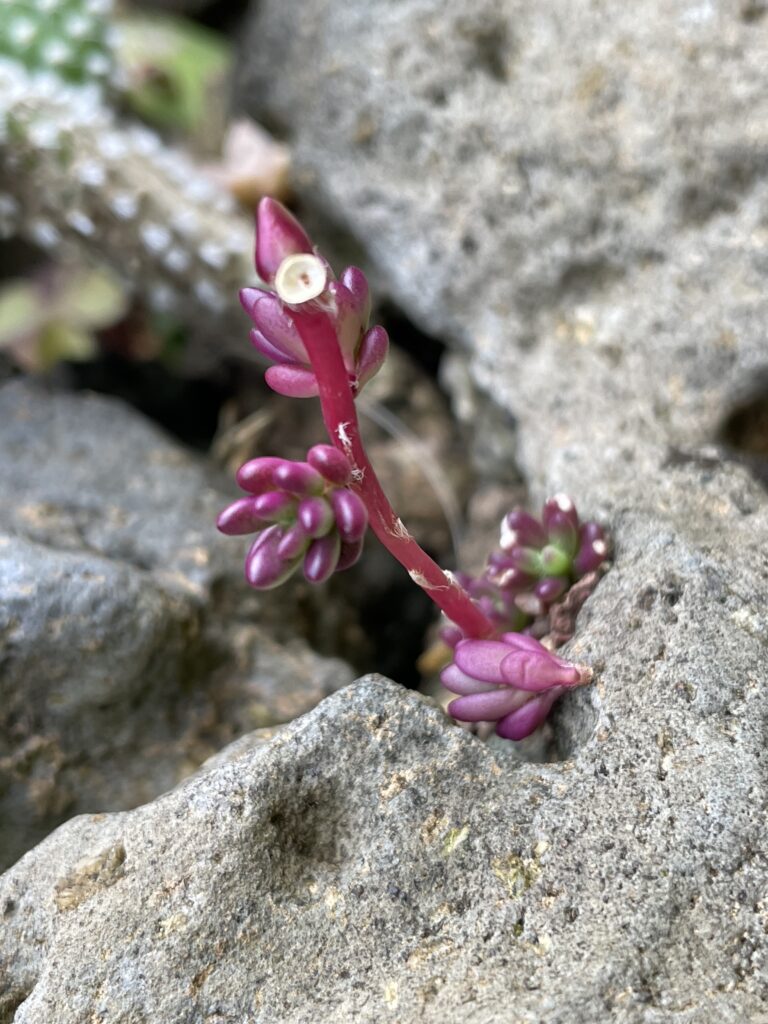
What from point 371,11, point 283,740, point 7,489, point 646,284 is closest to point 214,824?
point 283,740

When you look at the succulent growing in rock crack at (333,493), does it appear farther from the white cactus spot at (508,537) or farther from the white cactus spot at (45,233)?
the white cactus spot at (45,233)

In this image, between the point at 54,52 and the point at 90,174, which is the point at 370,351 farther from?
the point at 54,52

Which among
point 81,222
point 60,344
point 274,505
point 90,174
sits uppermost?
point 274,505

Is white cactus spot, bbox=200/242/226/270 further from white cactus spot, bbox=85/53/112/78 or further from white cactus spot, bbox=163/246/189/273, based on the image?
white cactus spot, bbox=85/53/112/78

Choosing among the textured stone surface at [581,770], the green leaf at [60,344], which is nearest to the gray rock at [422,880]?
the textured stone surface at [581,770]

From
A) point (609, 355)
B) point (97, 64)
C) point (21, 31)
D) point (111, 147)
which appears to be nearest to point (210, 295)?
point (111, 147)
